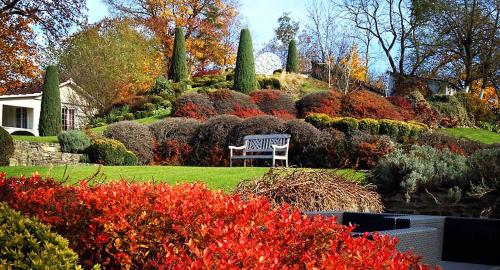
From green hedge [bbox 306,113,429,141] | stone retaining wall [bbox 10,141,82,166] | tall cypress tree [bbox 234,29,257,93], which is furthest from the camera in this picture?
tall cypress tree [bbox 234,29,257,93]

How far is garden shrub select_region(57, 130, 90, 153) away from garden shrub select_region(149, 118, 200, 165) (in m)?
2.07

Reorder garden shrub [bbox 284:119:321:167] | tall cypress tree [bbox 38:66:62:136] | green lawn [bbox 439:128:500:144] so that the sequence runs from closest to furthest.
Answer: garden shrub [bbox 284:119:321:167] → green lawn [bbox 439:128:500:144] → tall cypress tree [bbox 38:66:62:136]

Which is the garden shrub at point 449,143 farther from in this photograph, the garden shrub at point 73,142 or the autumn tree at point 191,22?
the autumn tree at point 191,22

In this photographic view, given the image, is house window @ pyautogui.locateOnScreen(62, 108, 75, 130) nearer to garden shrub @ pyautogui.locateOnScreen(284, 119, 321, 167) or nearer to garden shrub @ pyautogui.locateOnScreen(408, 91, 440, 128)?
garden shrub @ pyautogui.locateOnScreen(408, 91, 440, 128)

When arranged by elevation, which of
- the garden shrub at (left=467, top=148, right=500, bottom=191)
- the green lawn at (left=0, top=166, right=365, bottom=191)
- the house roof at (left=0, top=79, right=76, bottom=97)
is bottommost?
the green lawn at (left=0, top=166, right=365, bottom=191)

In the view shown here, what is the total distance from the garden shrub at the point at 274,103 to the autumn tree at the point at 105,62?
809 centimetres

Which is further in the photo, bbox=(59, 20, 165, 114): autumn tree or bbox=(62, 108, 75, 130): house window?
bbox=(62, 108, 75, 130): house window

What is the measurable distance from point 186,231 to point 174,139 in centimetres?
1452

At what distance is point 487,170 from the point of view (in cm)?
753

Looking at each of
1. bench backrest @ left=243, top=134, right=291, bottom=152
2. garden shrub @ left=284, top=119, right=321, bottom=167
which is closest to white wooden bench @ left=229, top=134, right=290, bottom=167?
bench backrest @ left=243, top=134, right=291, bottom=152

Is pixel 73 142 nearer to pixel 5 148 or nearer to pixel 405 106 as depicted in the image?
pixel 5 148

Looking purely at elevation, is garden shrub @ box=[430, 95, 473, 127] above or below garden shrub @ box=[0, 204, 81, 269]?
above

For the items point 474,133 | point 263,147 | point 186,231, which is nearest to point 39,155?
point 263,147

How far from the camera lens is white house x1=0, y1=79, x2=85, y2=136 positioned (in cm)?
3059
